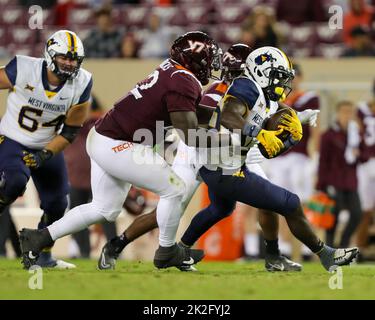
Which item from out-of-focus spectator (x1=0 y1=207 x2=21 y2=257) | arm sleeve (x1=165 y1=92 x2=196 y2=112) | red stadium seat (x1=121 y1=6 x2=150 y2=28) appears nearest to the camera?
arm sleeve (x1=165 y1=92 x2=196 y2=112)

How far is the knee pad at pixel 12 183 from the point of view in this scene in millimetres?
7364

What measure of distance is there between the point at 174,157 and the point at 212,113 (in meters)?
0.97

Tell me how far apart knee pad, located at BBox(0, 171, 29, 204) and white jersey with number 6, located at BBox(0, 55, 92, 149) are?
32 centimetres

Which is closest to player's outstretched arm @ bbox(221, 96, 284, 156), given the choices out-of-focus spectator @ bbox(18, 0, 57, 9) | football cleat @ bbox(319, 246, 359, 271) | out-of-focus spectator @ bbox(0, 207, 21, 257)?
football cleat @ bbox(319, 246, 359, 271)

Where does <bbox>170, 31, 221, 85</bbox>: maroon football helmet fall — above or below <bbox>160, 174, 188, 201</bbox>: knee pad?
above

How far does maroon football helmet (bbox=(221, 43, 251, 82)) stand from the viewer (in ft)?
24.7

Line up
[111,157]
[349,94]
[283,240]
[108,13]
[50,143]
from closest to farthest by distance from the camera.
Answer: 1. [111,157]
2. [50,143]
3. [283,240]
4. [349,94]
5. [108,13]

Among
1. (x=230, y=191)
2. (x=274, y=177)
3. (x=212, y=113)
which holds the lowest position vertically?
(x=274, y=177)

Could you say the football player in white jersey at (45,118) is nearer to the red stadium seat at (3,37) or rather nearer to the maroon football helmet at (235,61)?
the maroon football helmet at (235,61)

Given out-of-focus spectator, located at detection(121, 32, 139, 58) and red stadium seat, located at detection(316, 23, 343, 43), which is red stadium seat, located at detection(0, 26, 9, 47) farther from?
red stadium seat, located at detection(316, 23, 343, 43)

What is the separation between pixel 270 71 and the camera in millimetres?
6969

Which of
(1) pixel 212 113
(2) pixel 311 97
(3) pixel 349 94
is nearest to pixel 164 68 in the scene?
(1) pixel 212 113
